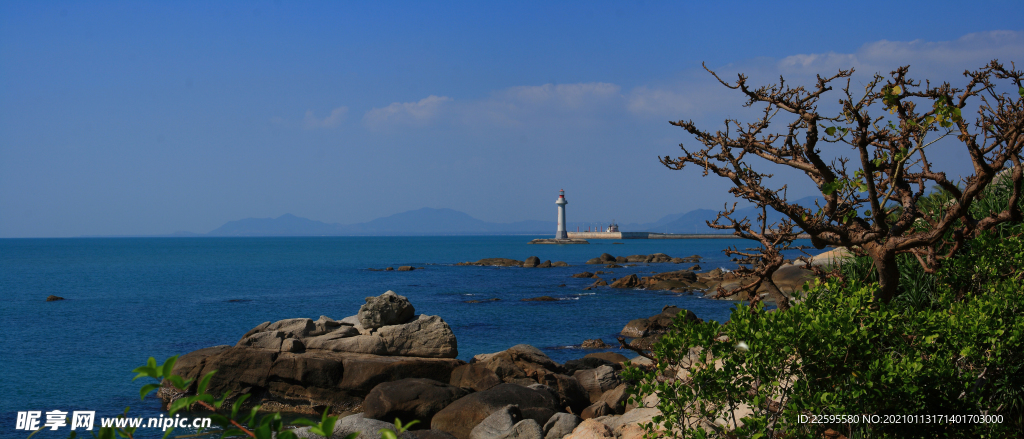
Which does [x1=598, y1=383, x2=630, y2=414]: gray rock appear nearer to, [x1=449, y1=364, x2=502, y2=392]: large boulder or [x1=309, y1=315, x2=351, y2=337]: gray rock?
[x1=449, y1=364, x2=502, y2=392]: large boulder

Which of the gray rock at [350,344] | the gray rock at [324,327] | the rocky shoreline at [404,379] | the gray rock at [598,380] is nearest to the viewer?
the rocky shoreline at [404,379]

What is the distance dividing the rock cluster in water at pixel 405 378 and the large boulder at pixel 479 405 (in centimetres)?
2

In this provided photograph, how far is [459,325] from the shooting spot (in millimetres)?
32094

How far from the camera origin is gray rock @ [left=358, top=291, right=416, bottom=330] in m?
19.3

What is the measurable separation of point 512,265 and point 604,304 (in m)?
41.8

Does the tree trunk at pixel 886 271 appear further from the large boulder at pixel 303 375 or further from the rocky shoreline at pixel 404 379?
the large boulder at pixel 303 375

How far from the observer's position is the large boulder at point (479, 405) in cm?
1300

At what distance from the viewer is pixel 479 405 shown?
13.3 meters

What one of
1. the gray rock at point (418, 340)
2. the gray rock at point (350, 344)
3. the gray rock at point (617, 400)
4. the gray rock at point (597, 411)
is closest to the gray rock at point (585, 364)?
the gray rock at point (418, 340)

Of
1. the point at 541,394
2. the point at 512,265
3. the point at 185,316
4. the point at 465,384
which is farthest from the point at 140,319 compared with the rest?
the point at 512,265

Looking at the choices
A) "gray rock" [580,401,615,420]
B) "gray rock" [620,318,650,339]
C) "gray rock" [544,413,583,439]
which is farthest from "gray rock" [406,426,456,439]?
"gray rock" [620,318,650,339]

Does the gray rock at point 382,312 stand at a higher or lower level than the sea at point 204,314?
higher

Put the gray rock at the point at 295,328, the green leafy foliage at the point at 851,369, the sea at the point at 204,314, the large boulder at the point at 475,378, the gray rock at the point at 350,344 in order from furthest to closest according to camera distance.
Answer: the sea at the point at 204,314 → the gray rock at the point at 295,328 → the gray rock at the point at 350,344 → the large boulder at the point at 475,378 → the green leafy foliage at the point at 851,369

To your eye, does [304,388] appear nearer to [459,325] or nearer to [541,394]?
[541,394]
